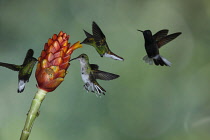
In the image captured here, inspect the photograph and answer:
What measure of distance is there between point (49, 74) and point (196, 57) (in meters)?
1.27

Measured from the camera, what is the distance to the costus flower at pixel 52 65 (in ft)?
2.92

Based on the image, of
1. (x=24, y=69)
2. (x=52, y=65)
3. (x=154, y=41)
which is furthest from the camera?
(x=154, y=41)

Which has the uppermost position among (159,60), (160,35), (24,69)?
(160,35)

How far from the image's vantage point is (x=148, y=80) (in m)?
1.84

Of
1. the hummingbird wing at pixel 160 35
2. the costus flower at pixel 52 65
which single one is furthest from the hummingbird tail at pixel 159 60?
the costus flower at pixel 52 65

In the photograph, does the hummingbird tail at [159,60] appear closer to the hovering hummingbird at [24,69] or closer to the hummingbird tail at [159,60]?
the hummingbird tail at [159,60]

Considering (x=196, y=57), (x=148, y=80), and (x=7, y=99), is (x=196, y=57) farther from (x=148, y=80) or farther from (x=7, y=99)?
(x=7, y=99)

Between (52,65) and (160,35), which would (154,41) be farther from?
(52,65)

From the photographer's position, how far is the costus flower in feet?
2.92

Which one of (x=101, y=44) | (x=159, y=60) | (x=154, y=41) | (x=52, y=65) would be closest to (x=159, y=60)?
(x=159, y=60)

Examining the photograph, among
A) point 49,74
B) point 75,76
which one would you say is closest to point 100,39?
point 49,74

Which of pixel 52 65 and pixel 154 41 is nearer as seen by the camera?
pixel 52 65

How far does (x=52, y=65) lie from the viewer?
0.89m

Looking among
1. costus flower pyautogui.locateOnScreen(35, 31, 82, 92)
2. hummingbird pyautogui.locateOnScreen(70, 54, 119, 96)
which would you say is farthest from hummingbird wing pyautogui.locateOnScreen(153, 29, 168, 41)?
costus flower pyautogui.locateOnScreen(35, 31, 82, 92)
